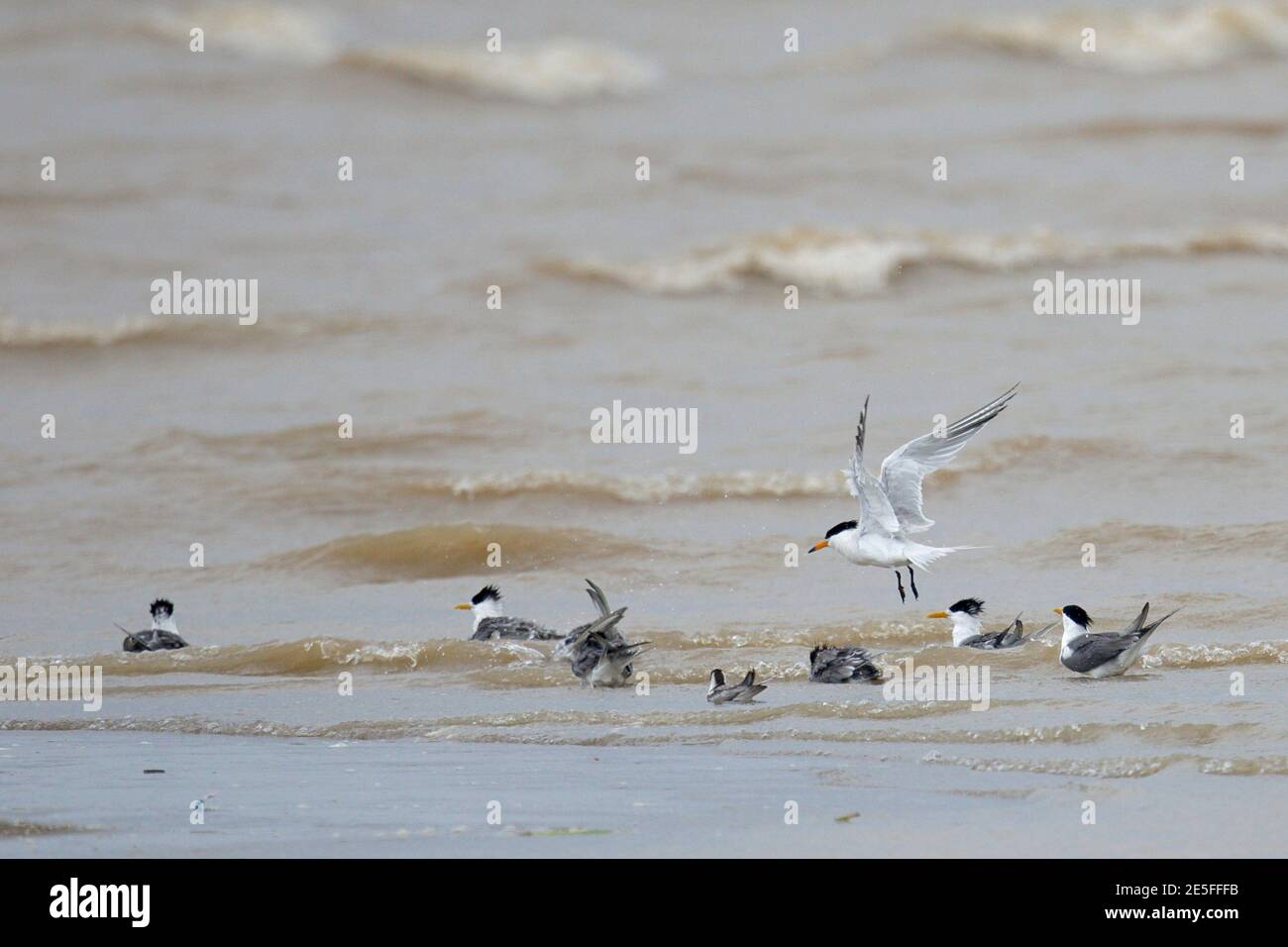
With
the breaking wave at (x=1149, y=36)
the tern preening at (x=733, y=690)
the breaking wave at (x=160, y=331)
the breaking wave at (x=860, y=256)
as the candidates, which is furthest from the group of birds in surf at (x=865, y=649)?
the breaking wave at (x=1149, y=36)

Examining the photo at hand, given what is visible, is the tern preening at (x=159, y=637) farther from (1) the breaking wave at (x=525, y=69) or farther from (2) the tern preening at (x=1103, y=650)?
(1) the breaking wave at (x=525, y=69)

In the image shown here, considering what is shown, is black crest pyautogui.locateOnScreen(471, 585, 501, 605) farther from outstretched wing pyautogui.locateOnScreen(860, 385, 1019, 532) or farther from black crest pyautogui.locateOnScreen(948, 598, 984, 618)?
black crest pyautogui.locateOnScreen(948, 598, 984, 618)

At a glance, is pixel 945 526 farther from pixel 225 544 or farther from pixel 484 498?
pixel 225 544

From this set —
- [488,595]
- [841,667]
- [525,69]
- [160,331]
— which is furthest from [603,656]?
[525,69]

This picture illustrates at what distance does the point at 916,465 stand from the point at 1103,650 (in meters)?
1.60

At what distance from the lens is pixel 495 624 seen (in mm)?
10297

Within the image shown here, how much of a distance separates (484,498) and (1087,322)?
23.3 ft

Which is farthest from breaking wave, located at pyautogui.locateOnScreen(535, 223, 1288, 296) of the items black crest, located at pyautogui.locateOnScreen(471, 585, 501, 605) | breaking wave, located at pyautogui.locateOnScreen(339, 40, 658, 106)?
black crest, located at pyautogui.locateOnScreen(471, 585, 501, 605)

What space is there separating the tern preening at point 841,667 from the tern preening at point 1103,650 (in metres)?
0.90

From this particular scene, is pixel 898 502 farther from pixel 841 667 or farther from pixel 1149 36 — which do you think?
pixel 1149 36

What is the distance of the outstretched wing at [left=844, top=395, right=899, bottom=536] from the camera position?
363 inches

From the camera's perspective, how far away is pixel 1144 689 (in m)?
7.88

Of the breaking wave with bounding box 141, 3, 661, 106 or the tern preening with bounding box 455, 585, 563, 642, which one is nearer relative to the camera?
the tern preening with bounding box 455, 585, 563, 642
